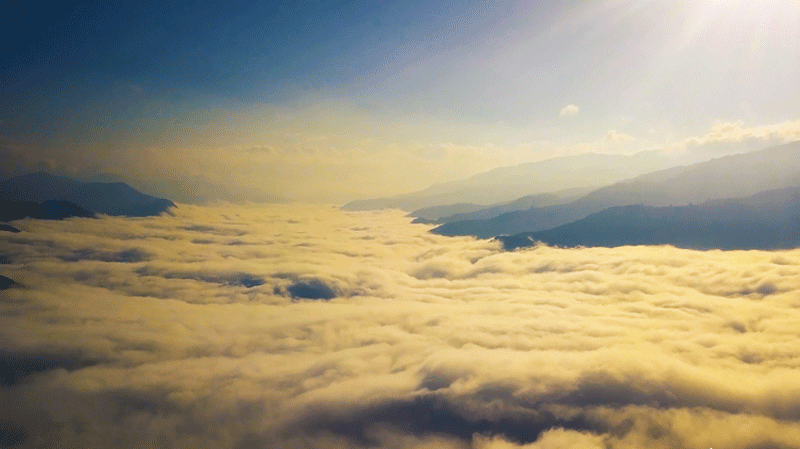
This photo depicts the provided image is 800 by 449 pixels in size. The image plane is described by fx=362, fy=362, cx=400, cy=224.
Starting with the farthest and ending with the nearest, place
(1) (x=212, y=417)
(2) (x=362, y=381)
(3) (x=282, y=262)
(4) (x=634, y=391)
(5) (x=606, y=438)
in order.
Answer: (3) (x=282, y=262) < (2) (x=362, y=381) < (4) (x=634, y=391) < (1) (x=212, y=417) < (5) (x=606, y=438)

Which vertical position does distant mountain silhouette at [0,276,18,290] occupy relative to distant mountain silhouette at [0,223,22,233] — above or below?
below

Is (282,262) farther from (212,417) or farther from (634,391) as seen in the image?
(634,391)

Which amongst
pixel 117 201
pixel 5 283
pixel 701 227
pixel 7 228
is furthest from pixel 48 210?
pixel 701 227

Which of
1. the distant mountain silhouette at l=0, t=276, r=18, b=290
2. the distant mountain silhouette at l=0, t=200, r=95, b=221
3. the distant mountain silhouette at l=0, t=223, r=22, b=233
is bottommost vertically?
the distant mountain silhouette at l=0, t=276, r=18, b=290

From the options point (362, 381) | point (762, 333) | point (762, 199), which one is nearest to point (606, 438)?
point (362, 381)

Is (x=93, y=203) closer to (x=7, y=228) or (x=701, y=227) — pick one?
(x=7, y=228)

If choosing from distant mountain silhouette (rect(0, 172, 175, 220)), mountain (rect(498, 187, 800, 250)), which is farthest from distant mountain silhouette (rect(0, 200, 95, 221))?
mountain (rect(498, 187, 800, 250))

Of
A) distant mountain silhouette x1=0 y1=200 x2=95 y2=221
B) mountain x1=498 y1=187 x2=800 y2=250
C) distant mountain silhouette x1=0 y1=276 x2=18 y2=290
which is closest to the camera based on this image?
distant mountain silhouette x1=0 y1=276 x2=18 y2=290

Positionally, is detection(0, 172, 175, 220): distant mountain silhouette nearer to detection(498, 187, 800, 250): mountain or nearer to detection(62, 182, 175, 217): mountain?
detection(62, 182, 175, 217): mountain

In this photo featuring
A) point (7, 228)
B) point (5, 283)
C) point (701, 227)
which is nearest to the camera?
point (5, 283)
